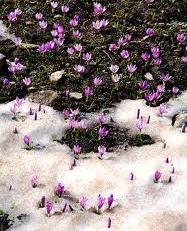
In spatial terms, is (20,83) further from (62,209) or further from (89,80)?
(62,209)

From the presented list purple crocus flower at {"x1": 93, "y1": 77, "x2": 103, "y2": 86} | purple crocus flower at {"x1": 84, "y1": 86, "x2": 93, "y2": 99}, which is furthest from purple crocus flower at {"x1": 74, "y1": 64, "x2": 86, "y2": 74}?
purple crocus flower at {"x1": 84, "y1": 86, "x2": 93, "y2": 99}

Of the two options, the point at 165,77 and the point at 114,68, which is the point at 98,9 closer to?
the point at 114,68

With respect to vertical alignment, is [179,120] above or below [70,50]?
below

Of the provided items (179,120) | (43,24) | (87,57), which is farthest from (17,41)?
(179,120)

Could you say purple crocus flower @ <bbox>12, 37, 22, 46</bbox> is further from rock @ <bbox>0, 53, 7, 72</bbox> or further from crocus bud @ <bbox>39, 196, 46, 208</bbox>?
crocus bud @ <bbox>39, 196, 46, 208</bbox>

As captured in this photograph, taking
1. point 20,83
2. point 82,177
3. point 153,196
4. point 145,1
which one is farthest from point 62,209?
point 145,1

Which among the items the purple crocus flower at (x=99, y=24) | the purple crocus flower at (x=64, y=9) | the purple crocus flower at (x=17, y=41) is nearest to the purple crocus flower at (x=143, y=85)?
the purple crocus flower at (x=99, y=24)

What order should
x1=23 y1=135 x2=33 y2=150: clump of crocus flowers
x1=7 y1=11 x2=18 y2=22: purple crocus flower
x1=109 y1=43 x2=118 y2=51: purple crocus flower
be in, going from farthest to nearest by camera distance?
x1=7 y1=11 x2=18 y2=22: purple crocus flower
x1=109 y1=43 x2=118 y2=51: purple crocus flower
x1=23 y1=135 x2=33 y2=150: clump of crocus flowers
